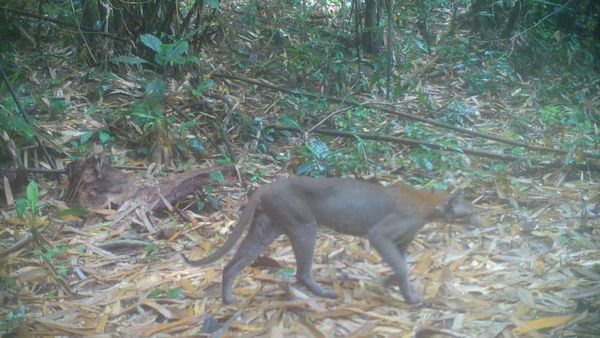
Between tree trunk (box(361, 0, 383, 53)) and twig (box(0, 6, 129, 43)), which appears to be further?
tree trunk (box(361, 0, 383, 53))

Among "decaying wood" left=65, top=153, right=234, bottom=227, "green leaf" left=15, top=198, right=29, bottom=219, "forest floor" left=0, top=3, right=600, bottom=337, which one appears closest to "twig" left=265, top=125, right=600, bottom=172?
"forest floor" left=0, top=3, right=600, bottom=337

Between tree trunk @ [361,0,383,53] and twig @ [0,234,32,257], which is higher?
tree trunk @ [361,0,383,53]

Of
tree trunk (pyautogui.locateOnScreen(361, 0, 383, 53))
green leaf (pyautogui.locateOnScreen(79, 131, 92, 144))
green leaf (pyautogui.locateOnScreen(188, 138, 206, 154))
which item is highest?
tree trunk (pyautogui.locateOnScreen(361, 0, 383, 53))

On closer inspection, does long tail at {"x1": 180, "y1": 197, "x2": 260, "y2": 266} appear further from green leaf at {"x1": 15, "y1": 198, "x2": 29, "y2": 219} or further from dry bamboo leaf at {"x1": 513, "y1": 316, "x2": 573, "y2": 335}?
dry bamboo leaf at {"x1": 513, "y1": 316, "x2": 573, "y2": 335}

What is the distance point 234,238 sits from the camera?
16.2 ft

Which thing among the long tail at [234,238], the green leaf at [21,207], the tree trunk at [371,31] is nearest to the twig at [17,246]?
Answer: the green leaf at [21,207]

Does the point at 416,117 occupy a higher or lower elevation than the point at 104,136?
lower

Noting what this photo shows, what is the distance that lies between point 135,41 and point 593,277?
6.21 meters

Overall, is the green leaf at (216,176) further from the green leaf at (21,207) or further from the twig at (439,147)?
the green leaf at (21,207)

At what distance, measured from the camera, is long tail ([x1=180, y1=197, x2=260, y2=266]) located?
4.90 meters

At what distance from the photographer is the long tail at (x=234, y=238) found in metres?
4.90

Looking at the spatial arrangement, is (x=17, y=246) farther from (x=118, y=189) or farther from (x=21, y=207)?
(x=118, y=189)

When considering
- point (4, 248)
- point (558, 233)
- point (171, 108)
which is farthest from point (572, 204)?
point (4, 248)

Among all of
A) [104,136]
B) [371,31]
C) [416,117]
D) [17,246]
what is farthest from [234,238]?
[371,31]
